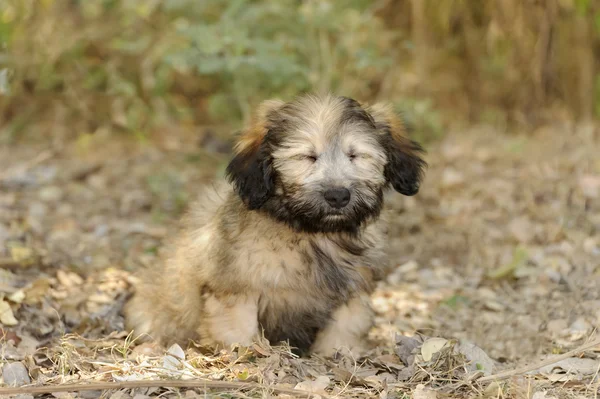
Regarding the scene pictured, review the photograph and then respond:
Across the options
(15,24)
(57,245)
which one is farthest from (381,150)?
(15,24)

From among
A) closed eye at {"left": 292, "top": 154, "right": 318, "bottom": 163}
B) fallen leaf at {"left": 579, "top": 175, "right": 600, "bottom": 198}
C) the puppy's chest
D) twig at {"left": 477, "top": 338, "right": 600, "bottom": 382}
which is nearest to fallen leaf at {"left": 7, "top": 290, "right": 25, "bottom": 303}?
the puppy's chest

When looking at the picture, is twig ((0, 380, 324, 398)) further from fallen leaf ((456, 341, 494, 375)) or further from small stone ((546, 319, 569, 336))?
small stone ((546, 319, 569, 336))

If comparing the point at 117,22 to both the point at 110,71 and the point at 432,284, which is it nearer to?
the point at 110,71

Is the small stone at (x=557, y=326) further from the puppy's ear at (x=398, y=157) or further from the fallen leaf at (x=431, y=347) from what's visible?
the puppy's ear at (x=398, y=157)

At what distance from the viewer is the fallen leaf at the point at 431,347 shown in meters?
3.76

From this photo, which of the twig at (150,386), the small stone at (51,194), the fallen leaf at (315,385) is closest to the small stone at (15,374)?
the twig at (150,386)

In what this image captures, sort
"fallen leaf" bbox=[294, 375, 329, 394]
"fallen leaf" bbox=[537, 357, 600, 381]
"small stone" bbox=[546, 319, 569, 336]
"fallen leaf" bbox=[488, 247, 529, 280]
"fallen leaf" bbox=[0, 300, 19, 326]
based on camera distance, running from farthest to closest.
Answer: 1. "fallen leaf" bbox=[488, 247, 529, 280]
2. "small stone" bbox=[546, 319, 569, 336]
3. "fallen leaf" bbox=[0, 300, 19, 326]
4. "fallen leaf" bbox=[537, 357, 600, 381]
5. "fallen leaf" bbox=[294, 375, 329, 394]

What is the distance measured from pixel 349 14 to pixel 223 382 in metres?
4.09

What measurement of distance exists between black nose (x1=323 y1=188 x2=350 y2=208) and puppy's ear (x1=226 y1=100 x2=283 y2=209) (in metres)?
0.31

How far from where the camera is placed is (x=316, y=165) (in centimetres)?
376

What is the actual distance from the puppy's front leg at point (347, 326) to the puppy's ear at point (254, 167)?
75 centimetres

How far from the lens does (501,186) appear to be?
23.1 ft

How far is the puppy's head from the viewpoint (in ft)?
12.3

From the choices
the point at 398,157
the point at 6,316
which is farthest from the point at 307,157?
the point at 6,316
